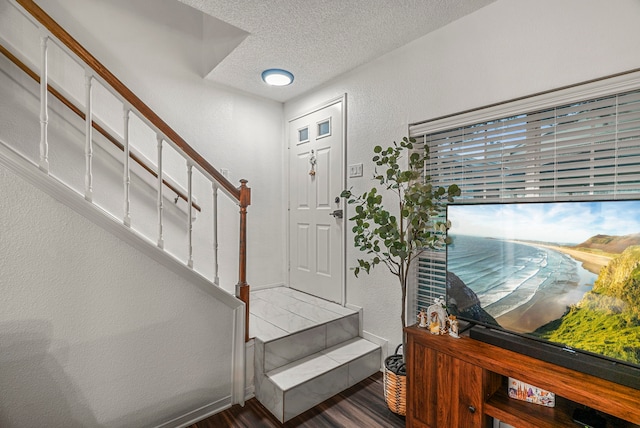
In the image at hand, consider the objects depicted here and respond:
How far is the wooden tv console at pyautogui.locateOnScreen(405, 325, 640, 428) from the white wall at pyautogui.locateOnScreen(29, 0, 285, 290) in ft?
6.65

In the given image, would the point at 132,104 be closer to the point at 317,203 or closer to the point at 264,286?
the point at 317,203

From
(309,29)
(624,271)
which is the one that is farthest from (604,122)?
(309,29)

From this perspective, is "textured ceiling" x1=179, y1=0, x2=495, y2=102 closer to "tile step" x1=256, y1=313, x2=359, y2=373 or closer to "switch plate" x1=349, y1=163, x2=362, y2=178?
"switch plate" x1=349, y1=163, x2=362, y2=178

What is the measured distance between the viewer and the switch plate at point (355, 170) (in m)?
2.68

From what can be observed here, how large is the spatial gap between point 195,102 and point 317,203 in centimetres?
151

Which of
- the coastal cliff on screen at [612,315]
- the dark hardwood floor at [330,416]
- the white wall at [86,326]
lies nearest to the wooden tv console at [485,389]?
the coastal cliff on screen at [612,315]

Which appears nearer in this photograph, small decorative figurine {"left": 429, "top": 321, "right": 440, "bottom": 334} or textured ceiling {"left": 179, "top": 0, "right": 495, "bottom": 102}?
small decorative figurine {"left": 429, "top": 321, "right": 440, "bottom": 334}

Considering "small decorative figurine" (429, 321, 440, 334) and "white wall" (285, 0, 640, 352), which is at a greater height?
"white wall" (285, 0, 640, 352)

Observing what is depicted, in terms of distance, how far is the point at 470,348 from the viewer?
1566 millimetres

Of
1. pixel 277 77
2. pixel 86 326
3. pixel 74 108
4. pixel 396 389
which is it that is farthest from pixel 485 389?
pixel 74 108

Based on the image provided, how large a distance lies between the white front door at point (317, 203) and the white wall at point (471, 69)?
16 cm

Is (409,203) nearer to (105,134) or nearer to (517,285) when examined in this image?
(517,285)

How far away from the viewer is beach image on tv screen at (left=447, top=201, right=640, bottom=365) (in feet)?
4.22

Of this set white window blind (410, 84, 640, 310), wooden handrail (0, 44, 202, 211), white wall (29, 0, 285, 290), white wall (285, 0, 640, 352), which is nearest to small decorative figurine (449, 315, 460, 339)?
white window blind (410, 84, 640, 310)
